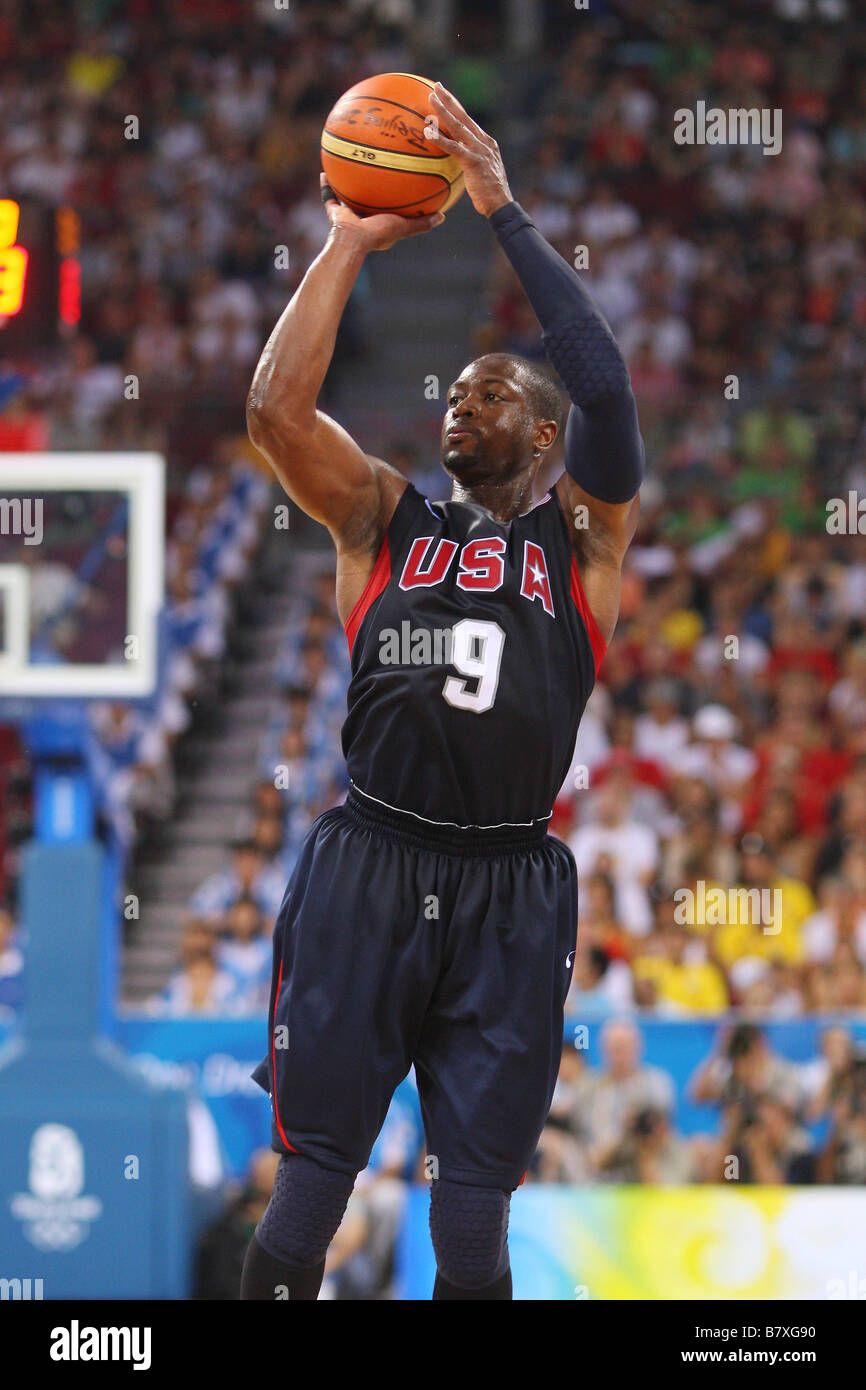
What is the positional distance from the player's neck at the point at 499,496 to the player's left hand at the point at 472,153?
544 millimetres

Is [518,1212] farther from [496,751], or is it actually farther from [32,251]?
[32,251]

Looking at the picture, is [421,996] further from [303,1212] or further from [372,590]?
[372,590]

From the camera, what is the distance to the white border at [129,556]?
5750mm

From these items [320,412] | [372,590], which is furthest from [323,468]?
[372,590]

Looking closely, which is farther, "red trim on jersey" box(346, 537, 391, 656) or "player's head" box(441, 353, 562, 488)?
"player's head" box(441, 353, 562, 488)

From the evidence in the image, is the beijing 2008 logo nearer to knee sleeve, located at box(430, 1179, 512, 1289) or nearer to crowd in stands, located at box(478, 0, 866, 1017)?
crowd in stands, located at box(478, 0, 866, 1017)

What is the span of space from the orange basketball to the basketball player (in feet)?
0.21

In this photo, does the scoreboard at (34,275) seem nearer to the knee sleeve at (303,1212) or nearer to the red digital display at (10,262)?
the red digital display at (10,262)

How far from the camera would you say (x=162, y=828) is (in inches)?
368

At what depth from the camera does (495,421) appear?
3482 millimetres

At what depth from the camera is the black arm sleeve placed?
3271 millimetres

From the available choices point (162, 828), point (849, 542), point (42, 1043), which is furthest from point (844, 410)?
point (42, 1043)

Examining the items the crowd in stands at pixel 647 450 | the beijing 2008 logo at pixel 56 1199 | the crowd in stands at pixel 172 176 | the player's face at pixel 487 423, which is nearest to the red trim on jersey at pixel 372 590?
the player's face at pixel 487 423

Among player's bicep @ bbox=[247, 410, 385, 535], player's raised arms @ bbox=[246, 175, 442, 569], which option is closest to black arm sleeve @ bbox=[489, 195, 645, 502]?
player's raised arms @ bbox=[246, 175, 442, 569]
